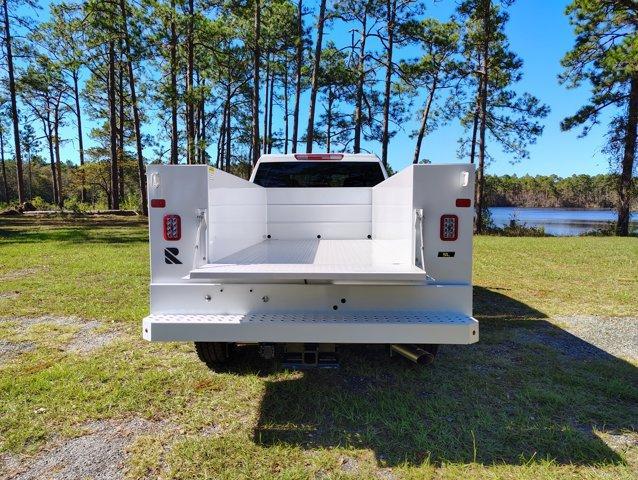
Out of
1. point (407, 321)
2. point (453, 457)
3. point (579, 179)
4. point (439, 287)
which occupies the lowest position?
point (453, 457)

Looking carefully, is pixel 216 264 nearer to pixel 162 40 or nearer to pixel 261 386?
pixel 261 386

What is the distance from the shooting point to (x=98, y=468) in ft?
7.66

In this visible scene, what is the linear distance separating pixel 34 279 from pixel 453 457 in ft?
24.6

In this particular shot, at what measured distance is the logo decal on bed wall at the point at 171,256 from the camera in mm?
2842

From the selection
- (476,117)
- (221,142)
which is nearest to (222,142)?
(221,142)

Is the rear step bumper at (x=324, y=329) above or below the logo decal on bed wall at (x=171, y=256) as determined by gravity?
below

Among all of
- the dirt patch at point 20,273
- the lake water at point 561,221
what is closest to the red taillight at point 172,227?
the dirt patch at point 20,273

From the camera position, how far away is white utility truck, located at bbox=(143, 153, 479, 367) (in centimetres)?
255

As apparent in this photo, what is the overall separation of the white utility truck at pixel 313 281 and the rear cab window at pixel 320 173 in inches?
96.9

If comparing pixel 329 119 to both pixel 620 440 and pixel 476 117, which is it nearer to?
pixel 476 117

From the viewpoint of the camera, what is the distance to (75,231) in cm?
1536

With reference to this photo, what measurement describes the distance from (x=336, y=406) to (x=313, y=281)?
1038mm

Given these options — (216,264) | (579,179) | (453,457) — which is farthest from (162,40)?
(579,179)

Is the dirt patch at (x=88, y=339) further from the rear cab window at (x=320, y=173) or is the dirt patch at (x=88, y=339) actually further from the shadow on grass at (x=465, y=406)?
the rear cab window at (x=320, y=173)
